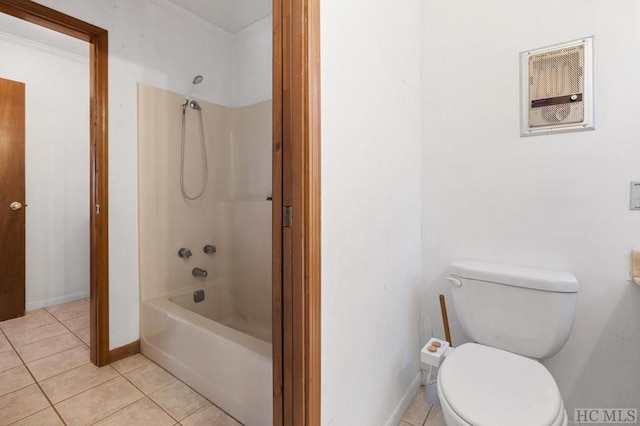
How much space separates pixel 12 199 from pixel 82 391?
73.9 inches

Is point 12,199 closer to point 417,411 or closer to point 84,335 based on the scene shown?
point 84,335

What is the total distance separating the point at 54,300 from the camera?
2.80 metres

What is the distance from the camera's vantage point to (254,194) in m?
2.34

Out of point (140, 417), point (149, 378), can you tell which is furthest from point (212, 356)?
point (149, 378)

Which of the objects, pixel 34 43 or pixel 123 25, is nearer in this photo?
pixel 123 25

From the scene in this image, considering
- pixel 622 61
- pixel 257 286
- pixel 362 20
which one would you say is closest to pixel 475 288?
pixel 622 61

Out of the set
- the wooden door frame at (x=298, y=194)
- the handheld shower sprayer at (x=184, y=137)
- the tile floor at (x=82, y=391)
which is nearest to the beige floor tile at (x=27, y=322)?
the tile floor at (x=82, y=391)

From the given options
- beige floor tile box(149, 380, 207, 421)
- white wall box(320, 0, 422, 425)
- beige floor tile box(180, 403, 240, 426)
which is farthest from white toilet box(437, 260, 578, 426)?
beige floor tile box(149, 380, 207, 421)

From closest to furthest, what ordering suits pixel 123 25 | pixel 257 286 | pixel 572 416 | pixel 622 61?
pixel 622 61 < pixel 572 416 < pixel 123 25 < pixel 257 286

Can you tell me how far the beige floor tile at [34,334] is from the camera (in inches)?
81.9

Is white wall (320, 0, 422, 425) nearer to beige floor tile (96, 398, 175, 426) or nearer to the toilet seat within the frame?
the toilet seat

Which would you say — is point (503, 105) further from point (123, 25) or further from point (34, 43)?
point (34, 43)

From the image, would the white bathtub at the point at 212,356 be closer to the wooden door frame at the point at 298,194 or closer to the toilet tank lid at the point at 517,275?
the wooden door frame at the point at 298,194

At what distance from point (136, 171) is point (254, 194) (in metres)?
0.81
